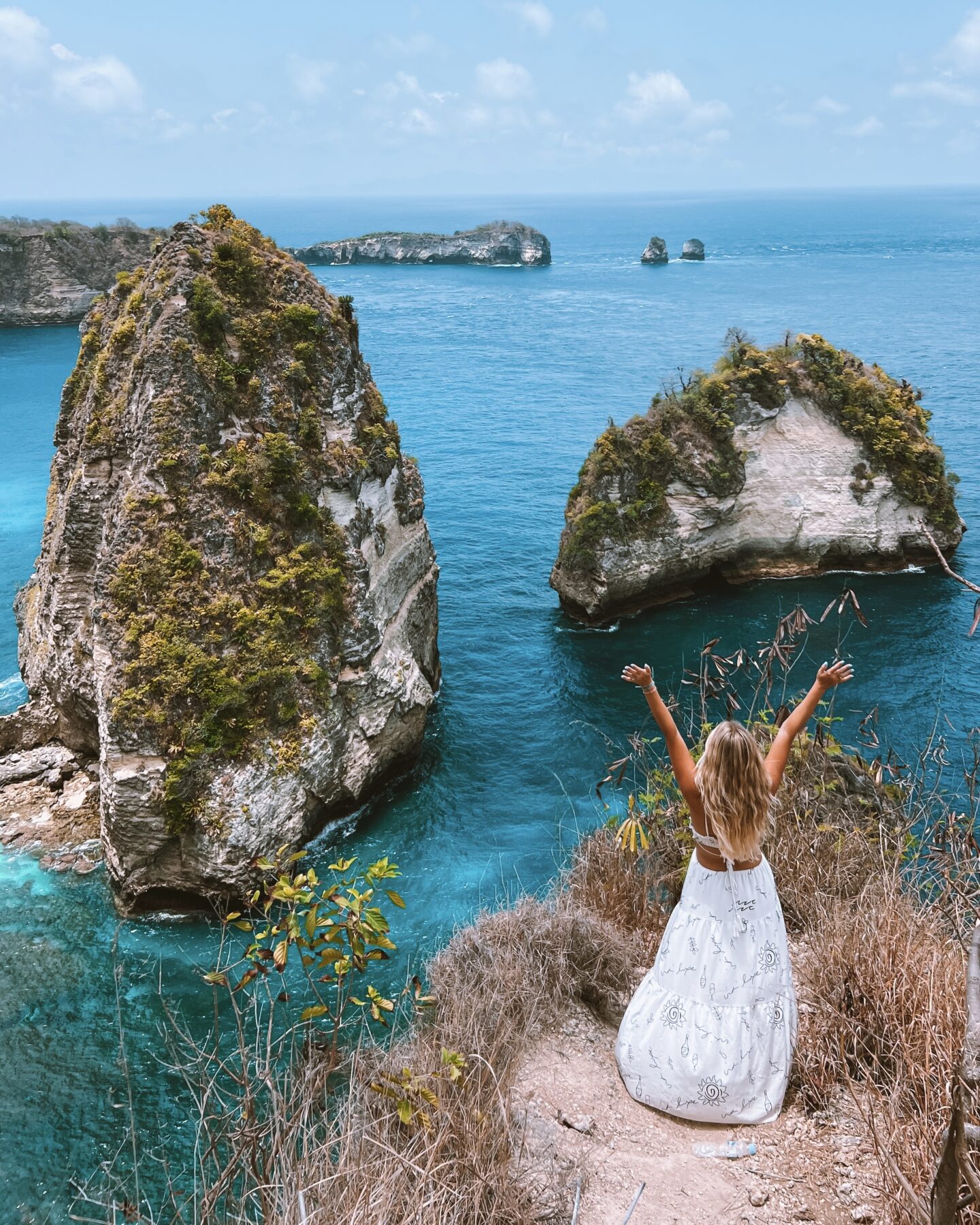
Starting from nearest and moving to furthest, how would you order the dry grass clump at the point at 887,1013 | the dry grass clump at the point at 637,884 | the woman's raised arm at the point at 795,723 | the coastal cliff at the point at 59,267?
the dry grass clump at the point at 887,1013, the woman's raised arm at the point at 795,723, the dry grass clump at the point at 637,884, the coastal cliff at the point at 59,267

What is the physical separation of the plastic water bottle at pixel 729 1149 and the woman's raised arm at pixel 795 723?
329 cm

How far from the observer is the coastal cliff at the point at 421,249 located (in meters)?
148

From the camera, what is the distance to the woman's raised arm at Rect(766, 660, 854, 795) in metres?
7.78

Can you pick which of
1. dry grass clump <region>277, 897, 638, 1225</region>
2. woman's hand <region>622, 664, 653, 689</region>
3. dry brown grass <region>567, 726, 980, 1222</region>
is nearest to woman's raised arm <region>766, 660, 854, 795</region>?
woman's hand <region>622, 664, 653, 689</region>

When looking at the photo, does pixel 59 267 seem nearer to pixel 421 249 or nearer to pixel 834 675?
pixel 421 249

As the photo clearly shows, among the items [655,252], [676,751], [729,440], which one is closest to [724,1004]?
[676,751]

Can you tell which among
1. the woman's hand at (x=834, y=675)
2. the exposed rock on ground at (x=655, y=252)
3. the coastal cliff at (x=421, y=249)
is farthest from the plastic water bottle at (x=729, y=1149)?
the coastal cliff at (x=421, y=249)

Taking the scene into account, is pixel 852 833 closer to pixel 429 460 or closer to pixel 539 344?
pixel 429 460

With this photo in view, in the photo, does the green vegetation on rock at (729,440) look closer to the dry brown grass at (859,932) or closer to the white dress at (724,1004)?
the dry brown grass at (859,932)

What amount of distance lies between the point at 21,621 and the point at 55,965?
40.1 feet

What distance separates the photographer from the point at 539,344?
81188 millimetres

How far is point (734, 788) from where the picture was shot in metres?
7.41

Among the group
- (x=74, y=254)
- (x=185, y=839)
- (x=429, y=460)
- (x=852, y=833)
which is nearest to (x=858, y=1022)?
(x=852, y=833)

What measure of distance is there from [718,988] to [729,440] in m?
29.9
